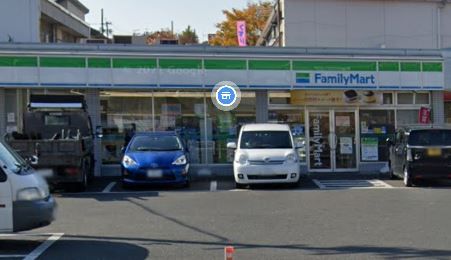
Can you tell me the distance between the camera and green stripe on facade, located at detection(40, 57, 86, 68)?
19594mm

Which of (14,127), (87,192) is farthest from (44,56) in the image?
(87,192)

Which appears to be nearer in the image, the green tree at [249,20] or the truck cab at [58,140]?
the truck cab at [58,140]

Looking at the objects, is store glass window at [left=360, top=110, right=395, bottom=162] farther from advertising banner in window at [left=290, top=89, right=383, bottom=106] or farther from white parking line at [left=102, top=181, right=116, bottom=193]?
white parking line at [left=102, top=181, right=116, bottom=193]

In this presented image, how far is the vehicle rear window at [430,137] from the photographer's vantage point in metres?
16.7

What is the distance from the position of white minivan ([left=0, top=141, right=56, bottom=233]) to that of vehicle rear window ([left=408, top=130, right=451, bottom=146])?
10.9 meters

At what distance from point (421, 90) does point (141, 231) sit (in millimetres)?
14187

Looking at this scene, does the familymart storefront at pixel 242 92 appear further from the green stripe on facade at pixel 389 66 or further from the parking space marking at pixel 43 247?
the parking space marking at pixel 43 247

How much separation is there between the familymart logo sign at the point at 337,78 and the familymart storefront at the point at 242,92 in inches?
1.3

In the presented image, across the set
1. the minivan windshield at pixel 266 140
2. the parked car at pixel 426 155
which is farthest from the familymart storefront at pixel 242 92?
the parked car at pixel 426 155

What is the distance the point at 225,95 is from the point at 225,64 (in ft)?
3.35

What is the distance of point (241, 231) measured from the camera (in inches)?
396

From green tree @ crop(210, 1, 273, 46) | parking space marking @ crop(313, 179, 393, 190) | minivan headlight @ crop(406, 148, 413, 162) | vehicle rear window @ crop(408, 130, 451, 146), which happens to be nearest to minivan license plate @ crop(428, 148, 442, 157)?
vehicle rear window @ crop(408, 130, 451, 146)

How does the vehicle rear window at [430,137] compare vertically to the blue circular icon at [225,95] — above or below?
below

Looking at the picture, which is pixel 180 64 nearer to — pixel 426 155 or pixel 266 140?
pixel 266 140
